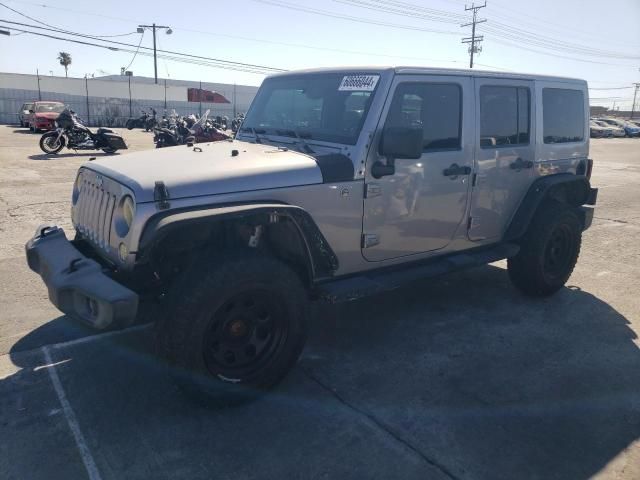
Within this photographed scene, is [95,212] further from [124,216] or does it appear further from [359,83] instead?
[359,83]

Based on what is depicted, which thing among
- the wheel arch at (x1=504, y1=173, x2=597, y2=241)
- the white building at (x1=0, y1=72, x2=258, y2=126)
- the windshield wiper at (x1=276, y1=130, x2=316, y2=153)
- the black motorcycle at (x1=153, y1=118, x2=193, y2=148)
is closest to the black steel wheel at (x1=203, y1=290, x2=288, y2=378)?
the windshield wiper at (x1=276, y1=130, x2=316, y2=153)

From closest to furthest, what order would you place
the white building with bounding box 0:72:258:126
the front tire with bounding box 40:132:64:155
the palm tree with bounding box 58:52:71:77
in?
the front tire with bounding box 40:132:64:155 → the white building with bounding box 0:72:258:126 → the palm tree with bounding box 58:52:71:77

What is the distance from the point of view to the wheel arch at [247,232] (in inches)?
112

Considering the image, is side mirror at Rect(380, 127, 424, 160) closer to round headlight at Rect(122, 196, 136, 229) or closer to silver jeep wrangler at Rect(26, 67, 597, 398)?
silver jeep wrangler at Rect(26, 67, 597, 398)

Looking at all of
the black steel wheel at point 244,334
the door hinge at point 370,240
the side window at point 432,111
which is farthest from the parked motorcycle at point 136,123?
the black steel wheel at point 244,334

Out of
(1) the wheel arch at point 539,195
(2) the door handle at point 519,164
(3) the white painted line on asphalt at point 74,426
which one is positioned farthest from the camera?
(1) the wheel arch at point 539,195

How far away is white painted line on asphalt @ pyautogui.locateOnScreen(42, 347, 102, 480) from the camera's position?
266 centimetres

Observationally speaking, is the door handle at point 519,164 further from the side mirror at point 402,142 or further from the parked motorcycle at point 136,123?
the parked motorcycle at point 136,123

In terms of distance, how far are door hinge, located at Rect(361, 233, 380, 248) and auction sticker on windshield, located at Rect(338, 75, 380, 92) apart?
1040mm

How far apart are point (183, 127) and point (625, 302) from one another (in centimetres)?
1478

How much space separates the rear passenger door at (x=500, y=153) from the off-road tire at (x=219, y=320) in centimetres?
204

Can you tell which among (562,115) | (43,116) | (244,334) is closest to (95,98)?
(43,116)

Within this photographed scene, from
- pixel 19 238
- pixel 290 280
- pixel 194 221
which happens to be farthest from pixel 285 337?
pixel 19 238

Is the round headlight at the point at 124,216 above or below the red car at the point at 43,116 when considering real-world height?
below
